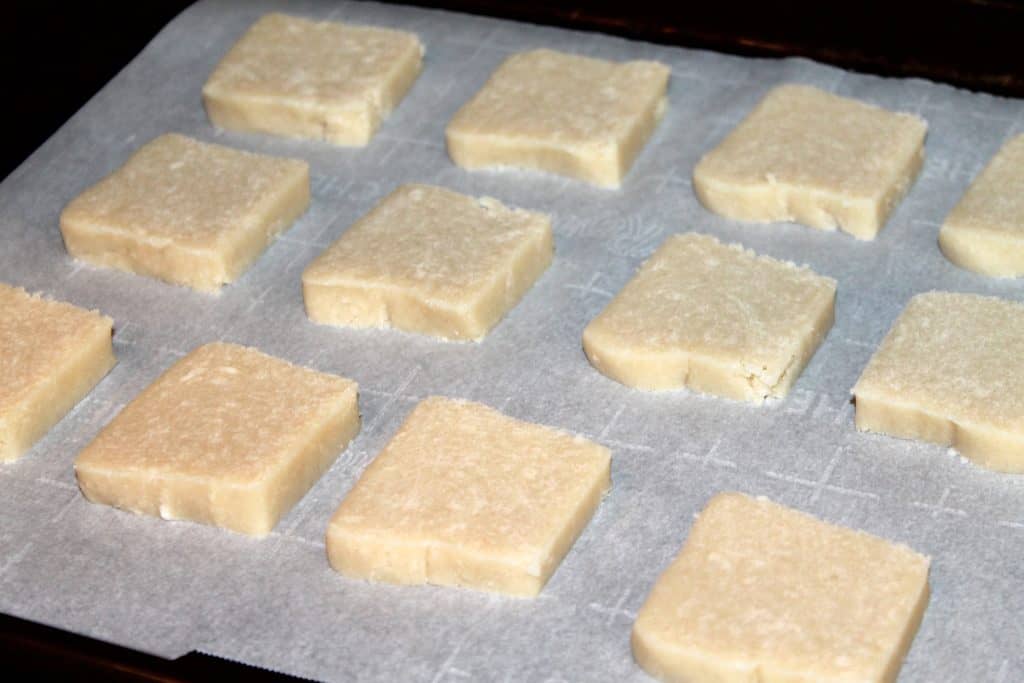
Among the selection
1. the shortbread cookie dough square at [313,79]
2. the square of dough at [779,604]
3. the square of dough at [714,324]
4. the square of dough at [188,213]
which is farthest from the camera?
the shortbread cookie dough square at [313,79]

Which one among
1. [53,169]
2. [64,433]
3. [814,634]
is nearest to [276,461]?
[64,433]

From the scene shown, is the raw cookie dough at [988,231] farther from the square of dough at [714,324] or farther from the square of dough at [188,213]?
the square of dough at [188,213]

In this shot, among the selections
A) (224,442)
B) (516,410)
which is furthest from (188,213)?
(516,410)

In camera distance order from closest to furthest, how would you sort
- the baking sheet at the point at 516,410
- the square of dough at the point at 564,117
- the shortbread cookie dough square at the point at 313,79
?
the baking sheet at the point at 516,410 < the square of dough at the point at 564,117 < the shortbread cookie dough square at the point at 313,79

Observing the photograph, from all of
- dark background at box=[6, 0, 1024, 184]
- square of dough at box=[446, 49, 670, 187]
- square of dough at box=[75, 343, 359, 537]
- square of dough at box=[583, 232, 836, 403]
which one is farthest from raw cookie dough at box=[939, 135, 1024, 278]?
square of dough at box=[75, 343, 359, 537]

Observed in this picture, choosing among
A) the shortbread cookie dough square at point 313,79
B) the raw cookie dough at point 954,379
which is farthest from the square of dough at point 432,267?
the raw cookie dough at point 954,379

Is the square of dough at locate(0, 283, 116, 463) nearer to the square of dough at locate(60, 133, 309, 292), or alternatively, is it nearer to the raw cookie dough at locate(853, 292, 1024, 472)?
the square of dough at locate(60, 133, 309, 292)

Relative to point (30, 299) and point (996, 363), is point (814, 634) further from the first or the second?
point (30, 299)
